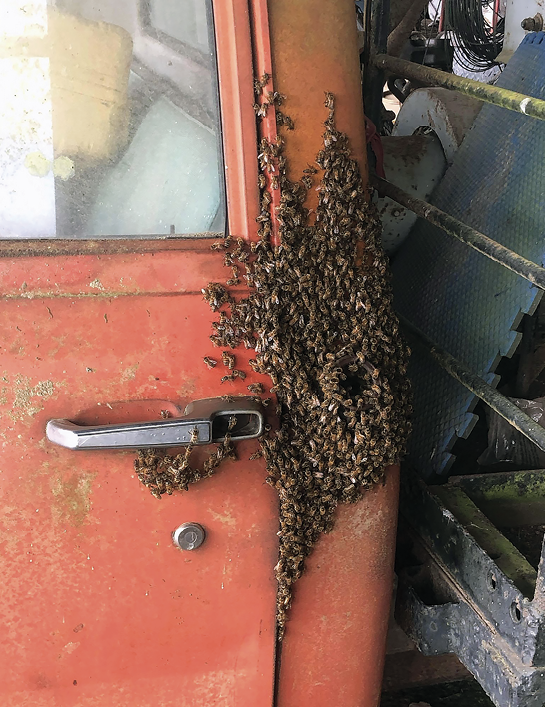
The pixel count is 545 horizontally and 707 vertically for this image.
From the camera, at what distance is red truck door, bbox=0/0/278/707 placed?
4.48 feet

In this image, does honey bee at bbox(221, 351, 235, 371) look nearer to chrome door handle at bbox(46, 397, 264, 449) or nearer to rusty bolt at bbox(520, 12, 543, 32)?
chrome door handle at bbox(46, 397, 264, 449)

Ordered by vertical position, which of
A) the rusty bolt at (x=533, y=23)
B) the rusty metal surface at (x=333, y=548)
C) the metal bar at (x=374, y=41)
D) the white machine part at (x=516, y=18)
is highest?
the white machine part at (x=516, y=18)

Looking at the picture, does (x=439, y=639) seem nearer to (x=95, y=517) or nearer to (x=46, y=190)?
(x=95, y=517)

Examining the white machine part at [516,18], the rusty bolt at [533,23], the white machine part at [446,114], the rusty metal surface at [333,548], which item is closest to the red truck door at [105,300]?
the rusty metal surface at [333,548]

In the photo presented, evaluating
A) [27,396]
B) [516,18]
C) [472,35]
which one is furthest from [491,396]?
[472,35]

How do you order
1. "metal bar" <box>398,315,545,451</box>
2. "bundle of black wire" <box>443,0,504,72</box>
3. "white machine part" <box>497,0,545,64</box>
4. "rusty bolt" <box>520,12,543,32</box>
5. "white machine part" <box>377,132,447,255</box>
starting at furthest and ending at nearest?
"bundle of black wire" <box>443,0,504,72</box>, "white machine part" <box>497,0,545,64</box>, "rusty bolt" <box>520,12,543,32</box>, "white machine part" <box>377,132,447,255</box>, "metal bar" <box>398,315,545,451</box>

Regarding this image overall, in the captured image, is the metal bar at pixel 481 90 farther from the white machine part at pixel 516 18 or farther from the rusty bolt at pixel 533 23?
the white machine part at pixel 516 18

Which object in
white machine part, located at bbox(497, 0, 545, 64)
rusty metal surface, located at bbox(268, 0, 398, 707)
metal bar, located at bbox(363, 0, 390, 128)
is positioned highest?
white machine part, located at bbox(497, 0, 545, 64)

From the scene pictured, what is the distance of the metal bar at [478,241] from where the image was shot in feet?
4.94

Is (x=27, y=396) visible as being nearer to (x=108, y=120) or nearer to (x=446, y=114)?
(x=108, y=120)

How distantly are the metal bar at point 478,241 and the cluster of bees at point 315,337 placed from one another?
0.32 metres

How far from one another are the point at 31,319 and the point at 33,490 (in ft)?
1.29

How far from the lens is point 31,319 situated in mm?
1359

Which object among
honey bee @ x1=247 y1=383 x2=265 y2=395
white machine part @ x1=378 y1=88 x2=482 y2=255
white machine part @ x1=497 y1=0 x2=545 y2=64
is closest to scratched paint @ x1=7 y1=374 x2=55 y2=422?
honey bee @ x1=247 y1=383 x2=265 y2=395
